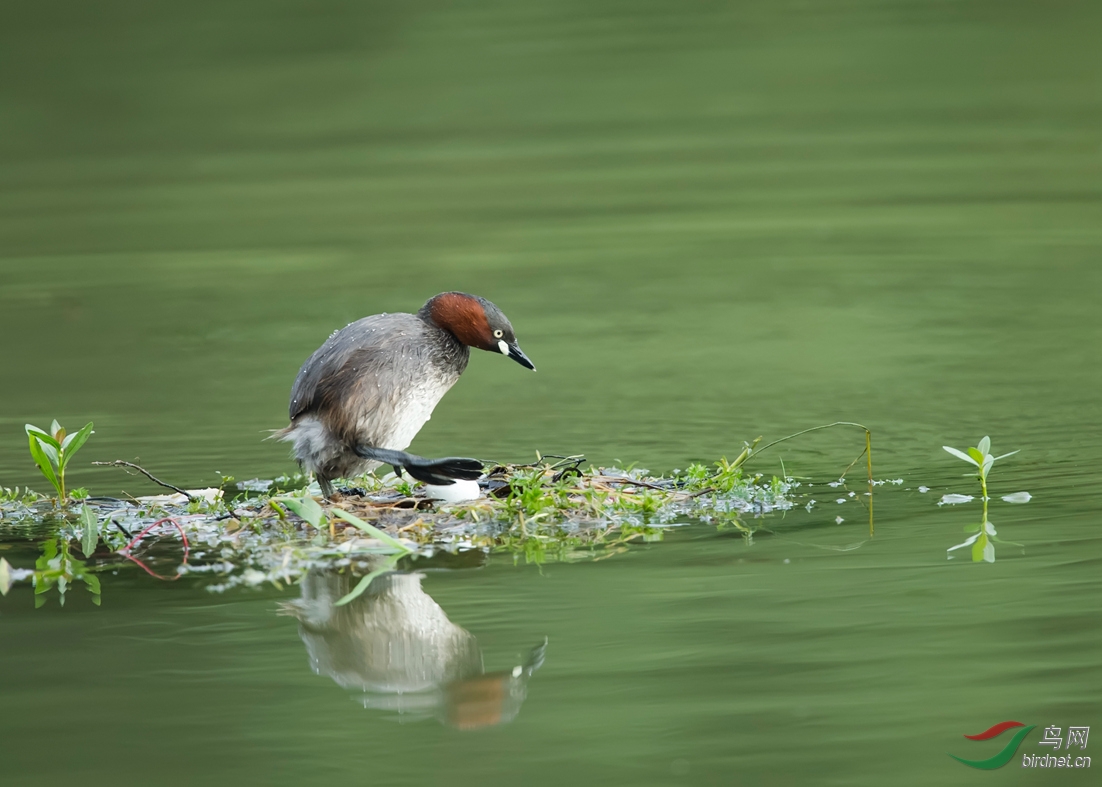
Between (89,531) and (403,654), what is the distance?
186 cm

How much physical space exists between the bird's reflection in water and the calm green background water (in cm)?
8

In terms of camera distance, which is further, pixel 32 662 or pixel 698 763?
pixel 32 662

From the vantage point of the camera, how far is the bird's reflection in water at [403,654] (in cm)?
446

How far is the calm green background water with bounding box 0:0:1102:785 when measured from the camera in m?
4.32

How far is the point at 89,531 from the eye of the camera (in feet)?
20.3

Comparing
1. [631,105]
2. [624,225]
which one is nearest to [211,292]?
[624,225]

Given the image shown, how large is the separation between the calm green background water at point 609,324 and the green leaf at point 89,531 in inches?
15.1

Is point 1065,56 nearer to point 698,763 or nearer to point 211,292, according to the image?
point 211,292

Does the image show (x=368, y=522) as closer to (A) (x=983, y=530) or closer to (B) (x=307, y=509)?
(B) (x=307, y=509)

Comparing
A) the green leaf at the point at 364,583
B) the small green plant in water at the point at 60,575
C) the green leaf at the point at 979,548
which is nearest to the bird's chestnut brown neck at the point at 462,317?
the green leaf at the point at 364,583

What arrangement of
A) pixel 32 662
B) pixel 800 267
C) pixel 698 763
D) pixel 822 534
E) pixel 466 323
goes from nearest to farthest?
1. pixel 698 763
2. pixel 32 662
3. pixel 822 534
4. pixel 466 323
5. pixel 800 267

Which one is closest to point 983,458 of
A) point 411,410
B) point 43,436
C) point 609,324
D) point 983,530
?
point 983,530

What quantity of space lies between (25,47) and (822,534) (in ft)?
68.4

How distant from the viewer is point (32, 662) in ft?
16.1
